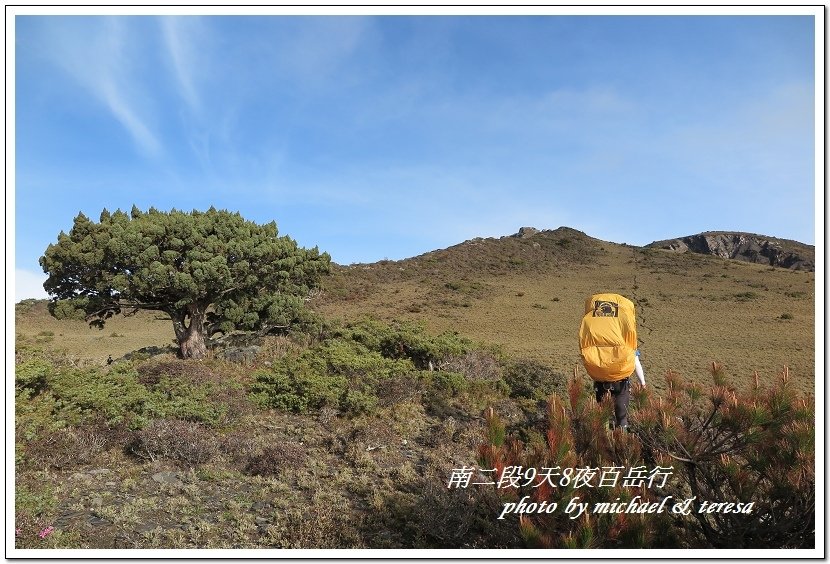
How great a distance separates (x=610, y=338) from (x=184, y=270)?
10528 mm

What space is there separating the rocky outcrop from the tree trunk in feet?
225

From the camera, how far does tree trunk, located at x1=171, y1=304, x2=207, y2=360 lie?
41.4 ft

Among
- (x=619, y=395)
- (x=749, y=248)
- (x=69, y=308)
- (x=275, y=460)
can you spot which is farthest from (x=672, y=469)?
(x=749, y=248)

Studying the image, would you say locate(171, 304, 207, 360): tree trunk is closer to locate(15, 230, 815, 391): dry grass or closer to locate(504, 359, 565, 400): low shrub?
locate(15, 230, 815, 391): dry grass

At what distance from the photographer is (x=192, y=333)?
503 inches

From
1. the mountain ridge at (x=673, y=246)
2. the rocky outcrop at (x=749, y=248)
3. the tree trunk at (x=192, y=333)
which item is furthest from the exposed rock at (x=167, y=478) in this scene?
the rocky outcrop at (x=749, y=248)

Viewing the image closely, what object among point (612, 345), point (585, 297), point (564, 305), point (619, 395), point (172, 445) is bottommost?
point (172, 445)

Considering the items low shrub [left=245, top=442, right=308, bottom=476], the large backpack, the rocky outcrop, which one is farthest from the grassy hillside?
the rocky outcrop

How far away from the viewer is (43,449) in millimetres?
5445

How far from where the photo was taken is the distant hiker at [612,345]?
13.8 ft

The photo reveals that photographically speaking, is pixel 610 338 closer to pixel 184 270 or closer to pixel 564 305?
pixel 184 270
